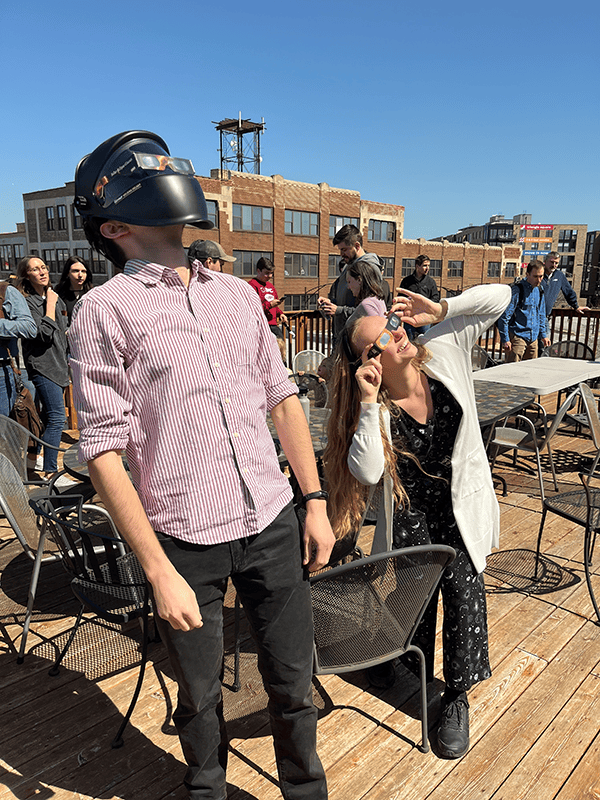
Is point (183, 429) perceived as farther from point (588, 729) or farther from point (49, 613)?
point (49, 613)

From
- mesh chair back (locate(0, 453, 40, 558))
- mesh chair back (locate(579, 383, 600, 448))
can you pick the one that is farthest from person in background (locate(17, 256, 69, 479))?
mesh chair back (locate(579, 383, 600, 448))

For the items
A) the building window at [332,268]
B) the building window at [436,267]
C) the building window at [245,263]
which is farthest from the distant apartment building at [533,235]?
the building window at [245,263]

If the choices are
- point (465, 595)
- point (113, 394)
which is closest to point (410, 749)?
point (465, 595)

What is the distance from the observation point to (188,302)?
1.33m

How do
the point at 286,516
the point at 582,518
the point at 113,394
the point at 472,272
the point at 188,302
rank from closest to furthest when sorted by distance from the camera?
1. the point at 113,394
2. the point at 188,302
3. the point at 286,516
4. the point at 582,518
5. the point at 472,272

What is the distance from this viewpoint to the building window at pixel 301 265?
42750 millimetres

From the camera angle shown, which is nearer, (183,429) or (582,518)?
(183,429)

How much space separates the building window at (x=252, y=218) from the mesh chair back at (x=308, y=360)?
34.5m

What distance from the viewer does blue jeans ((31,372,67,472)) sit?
474 centimetres

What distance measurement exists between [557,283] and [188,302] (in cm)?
763

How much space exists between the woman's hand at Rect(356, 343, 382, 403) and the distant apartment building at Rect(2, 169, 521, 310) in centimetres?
3288

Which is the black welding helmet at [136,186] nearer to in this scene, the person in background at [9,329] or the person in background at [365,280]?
the person in background at [365,280]

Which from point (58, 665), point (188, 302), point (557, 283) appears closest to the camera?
point (188, 302)

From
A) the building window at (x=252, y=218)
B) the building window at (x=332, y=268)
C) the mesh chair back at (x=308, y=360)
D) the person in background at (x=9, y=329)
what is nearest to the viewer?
the person in background at (x=9, y=329)
